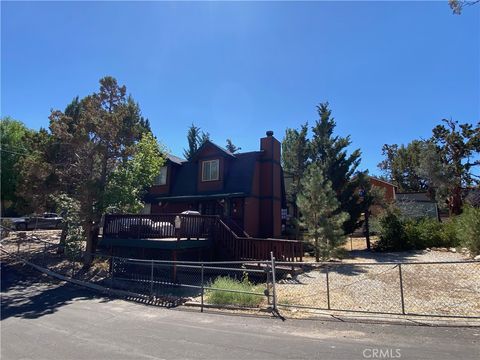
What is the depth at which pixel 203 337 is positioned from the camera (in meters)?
7.15

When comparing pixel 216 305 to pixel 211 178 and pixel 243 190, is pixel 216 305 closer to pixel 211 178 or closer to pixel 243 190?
pixel 243 190

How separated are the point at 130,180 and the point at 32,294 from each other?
6571 millimetres

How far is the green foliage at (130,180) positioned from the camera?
16.4m

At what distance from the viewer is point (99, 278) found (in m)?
15.0

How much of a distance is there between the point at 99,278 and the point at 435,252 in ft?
61.5

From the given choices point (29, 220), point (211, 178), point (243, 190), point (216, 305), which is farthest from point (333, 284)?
point (29, 220)

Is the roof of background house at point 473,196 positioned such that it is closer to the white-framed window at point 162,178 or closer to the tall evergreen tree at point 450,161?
the tall evergreen tree at point 450,161

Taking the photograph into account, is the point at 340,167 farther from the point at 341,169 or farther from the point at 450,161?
the point at 450,161

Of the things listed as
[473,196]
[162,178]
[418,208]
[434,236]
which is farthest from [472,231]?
[473,196]

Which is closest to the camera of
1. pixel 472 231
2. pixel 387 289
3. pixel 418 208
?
pixel 387 289

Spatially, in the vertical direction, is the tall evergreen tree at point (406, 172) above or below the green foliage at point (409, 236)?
above

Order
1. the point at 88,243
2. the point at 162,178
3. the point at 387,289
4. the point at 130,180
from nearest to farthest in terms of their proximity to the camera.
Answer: the point at 387,289 → the point at 88,243 → the point at 130,180 → the point at 162,178

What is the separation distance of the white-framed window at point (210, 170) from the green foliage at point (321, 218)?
7.27 metres

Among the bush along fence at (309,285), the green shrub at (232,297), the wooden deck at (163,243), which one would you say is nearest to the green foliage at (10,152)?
the bush along fence at (309,285)
